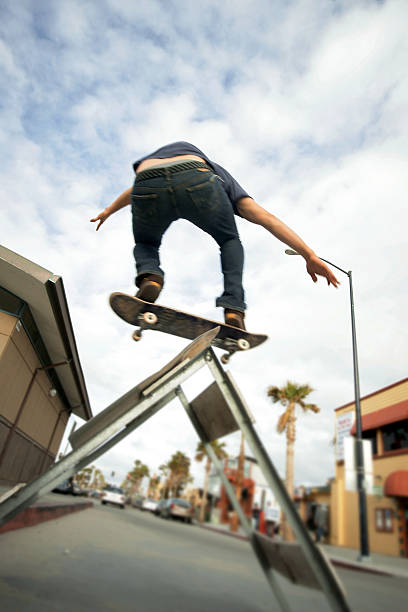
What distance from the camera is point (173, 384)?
5.70ft

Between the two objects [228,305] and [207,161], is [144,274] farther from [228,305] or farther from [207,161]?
[207,161]

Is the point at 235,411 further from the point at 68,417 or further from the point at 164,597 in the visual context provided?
the point at 68,417

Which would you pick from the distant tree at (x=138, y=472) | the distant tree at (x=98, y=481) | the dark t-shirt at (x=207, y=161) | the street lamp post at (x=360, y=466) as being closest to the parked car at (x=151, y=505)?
the street lamp post at (x=360, y=466)

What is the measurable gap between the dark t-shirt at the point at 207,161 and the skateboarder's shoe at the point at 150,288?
77 centimetres

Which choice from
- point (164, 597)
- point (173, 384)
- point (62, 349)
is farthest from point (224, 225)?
point (62, 349)

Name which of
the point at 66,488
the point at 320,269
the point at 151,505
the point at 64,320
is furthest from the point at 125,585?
the point at 151,505

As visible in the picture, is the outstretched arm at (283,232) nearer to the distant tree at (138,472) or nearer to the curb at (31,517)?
the curb at (31,517)

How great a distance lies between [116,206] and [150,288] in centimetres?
102

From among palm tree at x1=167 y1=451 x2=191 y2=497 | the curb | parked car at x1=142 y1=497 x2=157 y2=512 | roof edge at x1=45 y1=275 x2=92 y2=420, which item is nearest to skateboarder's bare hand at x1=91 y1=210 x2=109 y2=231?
the curb

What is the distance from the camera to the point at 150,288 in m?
2.49

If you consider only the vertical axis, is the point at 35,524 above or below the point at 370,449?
below

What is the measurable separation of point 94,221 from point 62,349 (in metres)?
7.61

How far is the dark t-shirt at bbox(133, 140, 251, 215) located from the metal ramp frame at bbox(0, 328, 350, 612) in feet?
3.55

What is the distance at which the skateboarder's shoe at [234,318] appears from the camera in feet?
8.16
